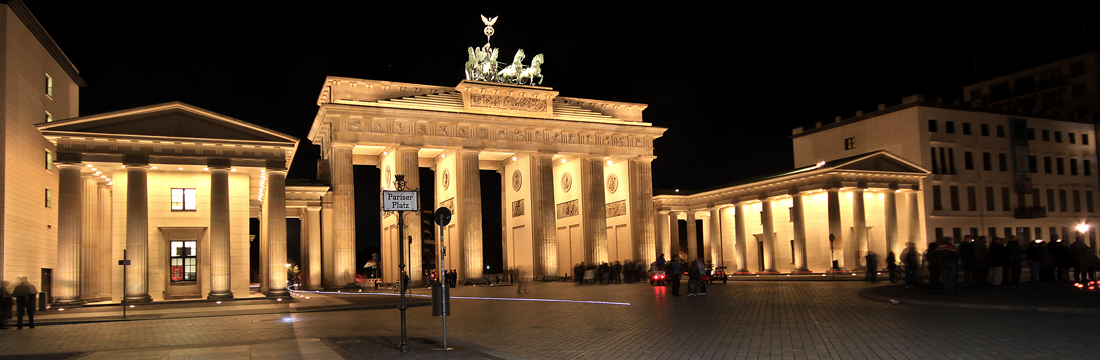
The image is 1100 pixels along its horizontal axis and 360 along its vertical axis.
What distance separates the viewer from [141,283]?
3216 cm

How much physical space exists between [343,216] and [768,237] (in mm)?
31401

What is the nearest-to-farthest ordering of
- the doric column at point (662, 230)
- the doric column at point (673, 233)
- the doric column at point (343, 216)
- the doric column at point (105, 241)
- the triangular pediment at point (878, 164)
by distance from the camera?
the doric column at point (105, 241) < the doric column at point (343, 216) < the triangular pediment at point (878, 164) < the doric column at point (662, 230) < the doric column at point (673, 233)

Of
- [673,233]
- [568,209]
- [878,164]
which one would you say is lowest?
[673,233]

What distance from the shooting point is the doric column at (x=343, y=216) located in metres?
48.9

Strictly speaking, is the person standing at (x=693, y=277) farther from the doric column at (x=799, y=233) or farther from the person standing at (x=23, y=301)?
the doric column at (x=799, y=233)

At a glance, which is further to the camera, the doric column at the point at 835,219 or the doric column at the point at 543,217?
the doric column at the point at 543,217

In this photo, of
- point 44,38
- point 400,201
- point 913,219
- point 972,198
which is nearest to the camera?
point 400,201

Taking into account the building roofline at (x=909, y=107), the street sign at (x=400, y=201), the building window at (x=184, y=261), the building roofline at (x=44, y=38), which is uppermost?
the building roofline at (x=44, y=38)

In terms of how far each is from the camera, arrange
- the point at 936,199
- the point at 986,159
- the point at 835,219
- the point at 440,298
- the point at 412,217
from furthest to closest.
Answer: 1. the point at 986,159
2. the point at 936,199
3. the point at 835,219
4. the point at 412,217
5. the point at 440,298

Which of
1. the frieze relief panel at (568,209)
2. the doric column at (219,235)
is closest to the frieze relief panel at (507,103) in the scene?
the frieze relief panel at (568,209)

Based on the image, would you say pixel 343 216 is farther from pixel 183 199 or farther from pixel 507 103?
pixel 183 199

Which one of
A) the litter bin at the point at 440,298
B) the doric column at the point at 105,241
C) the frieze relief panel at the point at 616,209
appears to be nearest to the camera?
the litter bin at the point at 440,298

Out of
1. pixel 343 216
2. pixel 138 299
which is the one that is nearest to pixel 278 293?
pixel 138 299

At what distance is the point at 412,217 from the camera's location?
5003cm
